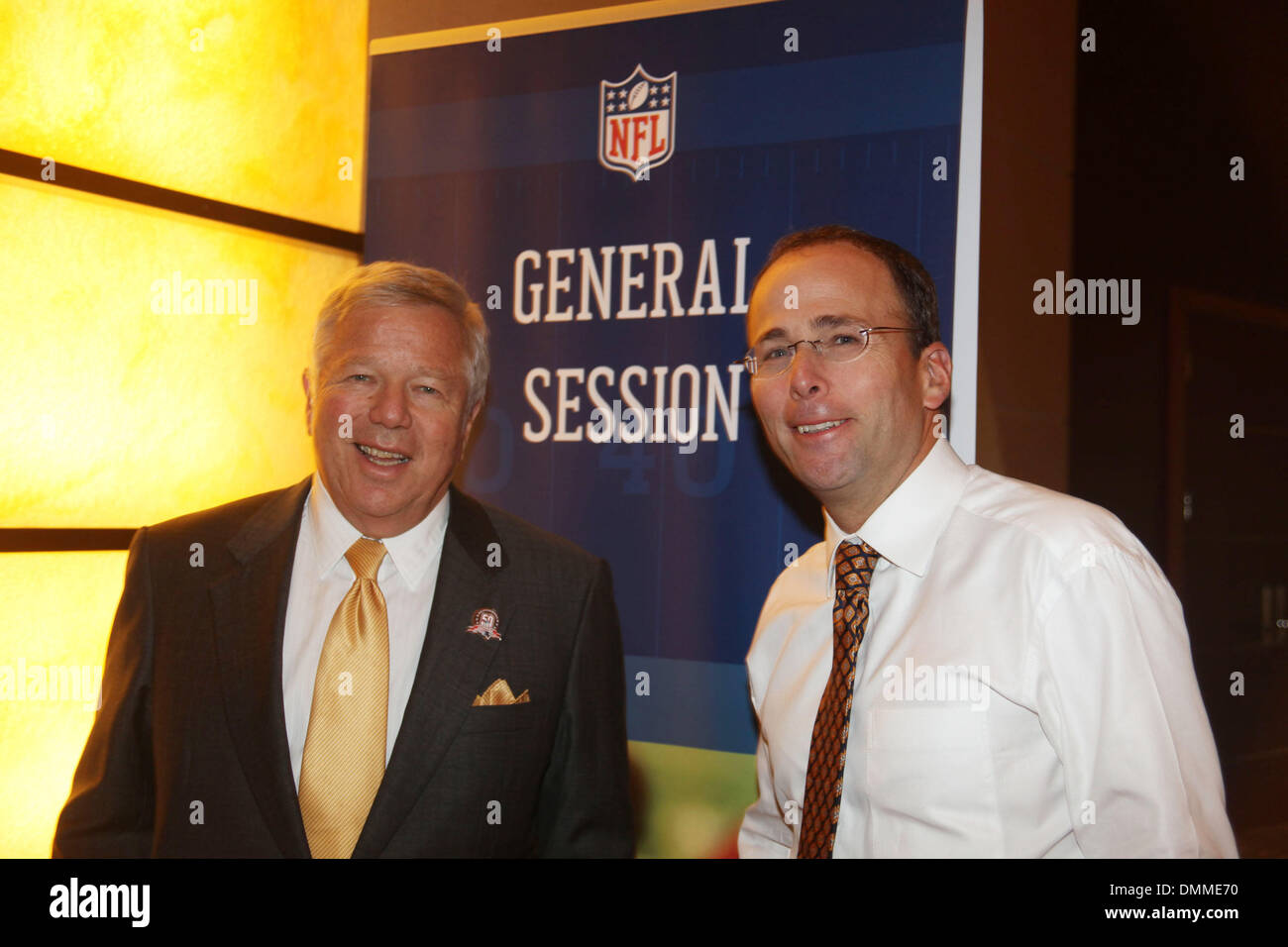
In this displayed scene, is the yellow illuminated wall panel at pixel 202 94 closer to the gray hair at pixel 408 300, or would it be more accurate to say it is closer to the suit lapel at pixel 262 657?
the gray hair at pixel 408 300

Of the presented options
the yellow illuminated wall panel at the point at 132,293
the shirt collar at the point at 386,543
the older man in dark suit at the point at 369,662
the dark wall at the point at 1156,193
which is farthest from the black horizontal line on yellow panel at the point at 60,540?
the dark wall at the point at 1156,193

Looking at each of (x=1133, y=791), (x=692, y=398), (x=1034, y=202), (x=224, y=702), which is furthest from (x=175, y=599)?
(x=1034, y=202)

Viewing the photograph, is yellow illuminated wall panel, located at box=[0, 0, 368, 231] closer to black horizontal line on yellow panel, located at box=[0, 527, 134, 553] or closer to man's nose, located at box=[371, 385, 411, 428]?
black horizontal line on yellow panel, located at box=[0, 527, 134, 553]

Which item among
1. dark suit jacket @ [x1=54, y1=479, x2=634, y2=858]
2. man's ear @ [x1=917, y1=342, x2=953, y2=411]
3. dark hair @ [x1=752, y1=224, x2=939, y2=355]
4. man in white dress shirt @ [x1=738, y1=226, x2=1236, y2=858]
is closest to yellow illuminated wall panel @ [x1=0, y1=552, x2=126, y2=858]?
dark suit jacket @ [x1=54, y1=479, x2=634, y2=858]

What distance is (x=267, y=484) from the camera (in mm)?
3043

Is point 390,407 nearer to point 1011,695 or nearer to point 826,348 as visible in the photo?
point 826,348

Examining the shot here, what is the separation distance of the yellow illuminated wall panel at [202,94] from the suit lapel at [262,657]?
1159 mm

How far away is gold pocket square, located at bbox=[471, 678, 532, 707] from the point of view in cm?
204

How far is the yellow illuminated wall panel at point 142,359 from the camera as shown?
2.47 m

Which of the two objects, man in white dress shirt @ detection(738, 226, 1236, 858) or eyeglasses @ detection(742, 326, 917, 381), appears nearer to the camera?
man in white dress shirt @ detection(738, 226, 1236, 858)

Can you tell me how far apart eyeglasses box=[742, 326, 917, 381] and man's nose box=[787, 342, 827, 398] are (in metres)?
0.01

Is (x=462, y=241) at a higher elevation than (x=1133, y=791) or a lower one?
higher
